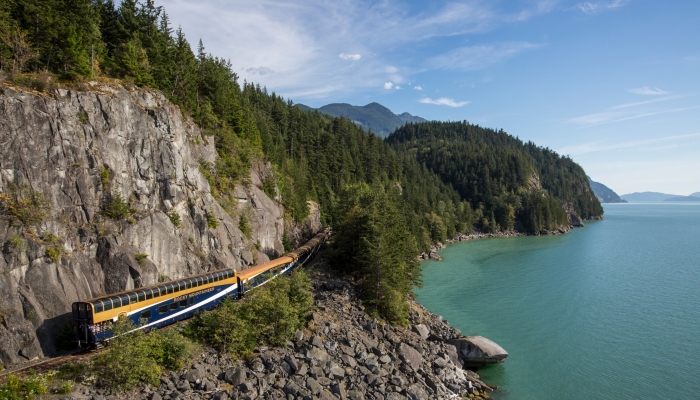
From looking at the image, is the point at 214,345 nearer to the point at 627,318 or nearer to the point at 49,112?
the point at 49,112

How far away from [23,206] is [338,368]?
858 inches

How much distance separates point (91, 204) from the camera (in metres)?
27.1

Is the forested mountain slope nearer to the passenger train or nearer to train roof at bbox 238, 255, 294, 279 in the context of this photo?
train roof at bbox 238, 255, 294, 279

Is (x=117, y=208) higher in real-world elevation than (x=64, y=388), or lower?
higher

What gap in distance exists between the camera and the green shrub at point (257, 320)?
24.7m

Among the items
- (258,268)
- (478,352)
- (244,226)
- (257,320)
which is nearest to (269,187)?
(244,226)

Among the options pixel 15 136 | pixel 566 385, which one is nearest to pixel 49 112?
pixel 15 136

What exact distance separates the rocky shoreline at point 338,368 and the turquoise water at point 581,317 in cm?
457

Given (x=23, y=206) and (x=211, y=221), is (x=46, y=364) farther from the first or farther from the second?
(x=211, y=221)

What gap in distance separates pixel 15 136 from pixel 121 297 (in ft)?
39.0

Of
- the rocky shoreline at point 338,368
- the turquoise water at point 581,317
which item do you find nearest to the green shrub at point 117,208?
the rocky shoreline at point 338,368

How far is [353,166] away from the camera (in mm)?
101750

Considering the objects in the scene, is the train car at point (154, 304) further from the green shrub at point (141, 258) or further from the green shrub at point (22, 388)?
the green shrub at point (22, 388)

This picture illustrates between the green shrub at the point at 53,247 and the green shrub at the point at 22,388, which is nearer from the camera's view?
the green shrub at the point at 22,388
